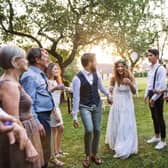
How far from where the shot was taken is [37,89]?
3705mm

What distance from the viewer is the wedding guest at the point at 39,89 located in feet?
11.8

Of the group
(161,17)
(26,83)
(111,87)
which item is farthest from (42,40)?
(26,83)

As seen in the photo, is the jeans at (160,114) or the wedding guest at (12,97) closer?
A: the wedding guest at (12,97)

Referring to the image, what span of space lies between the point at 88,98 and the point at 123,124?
39.2 inches

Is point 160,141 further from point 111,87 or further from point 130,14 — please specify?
point 130,14

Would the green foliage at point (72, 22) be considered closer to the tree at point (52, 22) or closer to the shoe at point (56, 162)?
the tree at point (52, 22)

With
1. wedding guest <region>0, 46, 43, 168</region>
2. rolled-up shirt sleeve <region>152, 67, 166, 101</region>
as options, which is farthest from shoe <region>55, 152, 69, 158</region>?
wedding guest <region>0, 46, 43, 168</region>

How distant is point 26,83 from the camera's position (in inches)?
141

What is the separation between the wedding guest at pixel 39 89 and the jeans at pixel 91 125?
893mm

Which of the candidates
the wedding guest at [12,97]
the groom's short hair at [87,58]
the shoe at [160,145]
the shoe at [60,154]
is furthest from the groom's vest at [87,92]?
the wedding guest at [12,97]

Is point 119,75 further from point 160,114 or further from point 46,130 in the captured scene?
point 46,130

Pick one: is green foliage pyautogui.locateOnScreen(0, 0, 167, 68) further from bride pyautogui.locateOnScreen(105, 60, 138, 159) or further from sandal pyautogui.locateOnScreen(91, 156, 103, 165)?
sandal pyautogui.locateOnScreen(91, 156, 103, 165)

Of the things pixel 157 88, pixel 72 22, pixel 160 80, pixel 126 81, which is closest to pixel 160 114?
pixel 157 88

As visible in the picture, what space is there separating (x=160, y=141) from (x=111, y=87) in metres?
1.27
